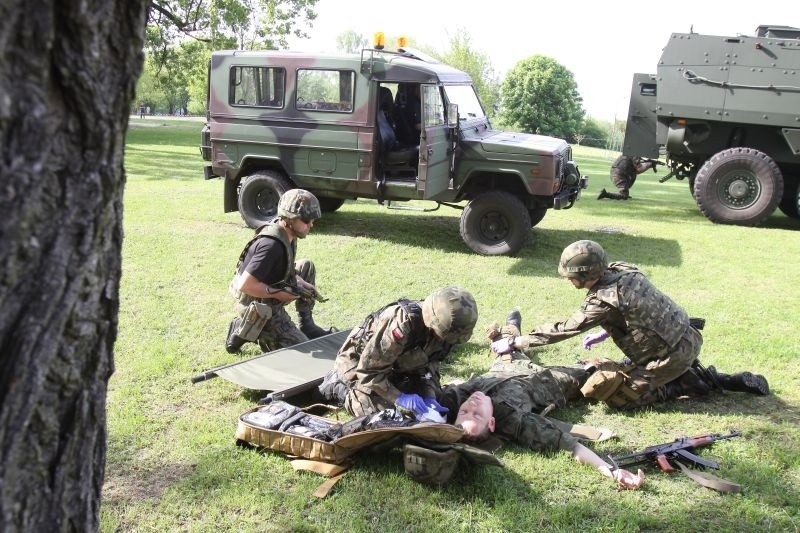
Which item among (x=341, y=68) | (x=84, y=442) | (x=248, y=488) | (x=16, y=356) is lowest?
(x=248, y=488)

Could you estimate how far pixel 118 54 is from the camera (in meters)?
1.62

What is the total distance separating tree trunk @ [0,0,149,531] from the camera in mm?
1429

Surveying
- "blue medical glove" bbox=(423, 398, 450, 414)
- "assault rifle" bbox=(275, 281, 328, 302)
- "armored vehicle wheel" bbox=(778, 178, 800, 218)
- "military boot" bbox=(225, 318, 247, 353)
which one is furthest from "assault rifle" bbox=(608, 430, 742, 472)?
"armored vehicle wheel" bbox=(778, 178, 800, 218)

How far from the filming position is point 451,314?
11.7 feet

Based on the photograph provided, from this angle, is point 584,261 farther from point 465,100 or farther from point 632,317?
point 465,100

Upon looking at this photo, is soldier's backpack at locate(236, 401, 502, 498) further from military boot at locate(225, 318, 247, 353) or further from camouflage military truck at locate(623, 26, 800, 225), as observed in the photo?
camouflage military truck at locate(623, 26, 800, 225)

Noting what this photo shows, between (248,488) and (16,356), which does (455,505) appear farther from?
(16,356)

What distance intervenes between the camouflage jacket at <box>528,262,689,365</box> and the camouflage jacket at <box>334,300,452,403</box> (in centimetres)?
91

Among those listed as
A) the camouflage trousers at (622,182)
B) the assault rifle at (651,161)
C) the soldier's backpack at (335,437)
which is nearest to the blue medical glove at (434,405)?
the soldier's backpack at (335,437)

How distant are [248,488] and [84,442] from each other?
5.85 ft

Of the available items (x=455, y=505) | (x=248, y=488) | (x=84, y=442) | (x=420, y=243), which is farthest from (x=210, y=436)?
(x=420, y=243)

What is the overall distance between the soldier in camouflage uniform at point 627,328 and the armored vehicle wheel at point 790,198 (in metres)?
8.61

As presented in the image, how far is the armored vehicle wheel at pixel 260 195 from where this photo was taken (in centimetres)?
896

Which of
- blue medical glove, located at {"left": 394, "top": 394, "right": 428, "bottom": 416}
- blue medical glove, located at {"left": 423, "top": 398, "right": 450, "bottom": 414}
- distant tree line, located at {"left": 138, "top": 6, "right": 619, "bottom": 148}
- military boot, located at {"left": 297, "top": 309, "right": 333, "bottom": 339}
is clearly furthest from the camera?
distant tree line, located at {"left": 138, "top": 6, "right": 619, "bottom": 148}
